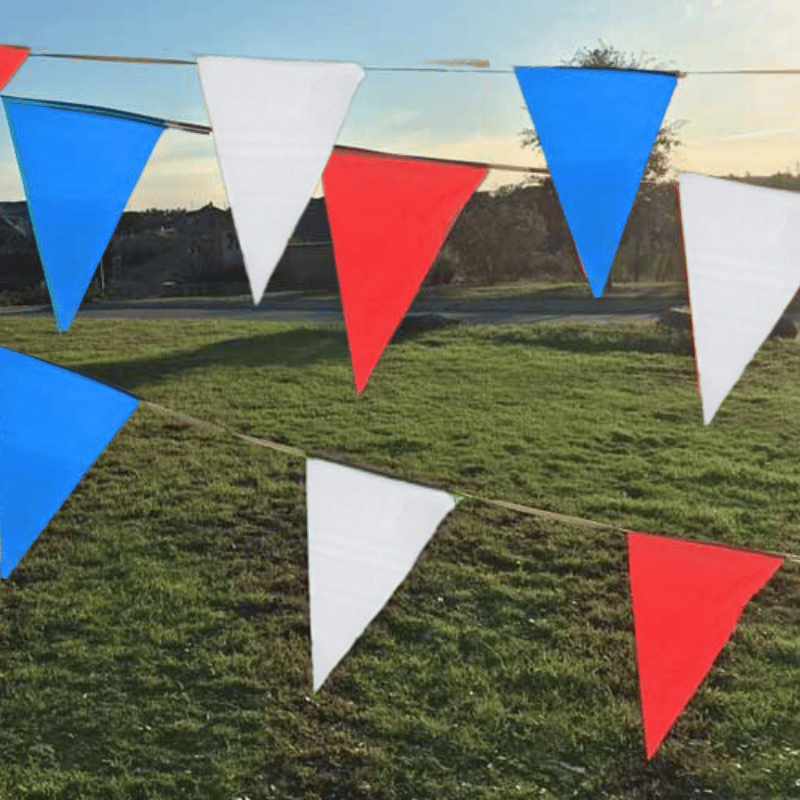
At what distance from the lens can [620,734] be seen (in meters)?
4.02

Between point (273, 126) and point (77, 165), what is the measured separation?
0.62m

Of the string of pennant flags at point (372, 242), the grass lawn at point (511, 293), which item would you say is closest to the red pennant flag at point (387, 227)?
the string of pennant flags at point (372, 242)

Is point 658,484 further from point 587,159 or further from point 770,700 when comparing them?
point 587,159

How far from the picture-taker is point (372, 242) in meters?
2.55

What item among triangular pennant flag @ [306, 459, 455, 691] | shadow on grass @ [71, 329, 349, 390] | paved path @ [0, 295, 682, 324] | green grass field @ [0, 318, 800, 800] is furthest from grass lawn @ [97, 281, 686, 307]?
triangular pennant flag @ [306, 459, 455, 691]

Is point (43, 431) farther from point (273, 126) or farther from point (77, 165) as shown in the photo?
point (273, 126)

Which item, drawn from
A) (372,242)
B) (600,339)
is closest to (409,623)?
(372,242)

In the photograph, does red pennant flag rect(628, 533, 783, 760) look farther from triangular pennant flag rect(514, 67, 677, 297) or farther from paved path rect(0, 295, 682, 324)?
paved path rect(0, 295, 682, 324)

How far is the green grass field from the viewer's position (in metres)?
3.83

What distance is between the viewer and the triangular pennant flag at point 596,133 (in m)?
2.46

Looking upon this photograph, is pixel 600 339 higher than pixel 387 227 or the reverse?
the reverse

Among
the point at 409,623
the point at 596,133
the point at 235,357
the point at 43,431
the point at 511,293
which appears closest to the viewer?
the point at 596,133

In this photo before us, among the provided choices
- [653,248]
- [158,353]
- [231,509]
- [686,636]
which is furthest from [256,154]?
[653,248]

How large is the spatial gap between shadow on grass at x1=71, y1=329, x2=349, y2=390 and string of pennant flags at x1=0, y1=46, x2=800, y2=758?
8194 millimetres
